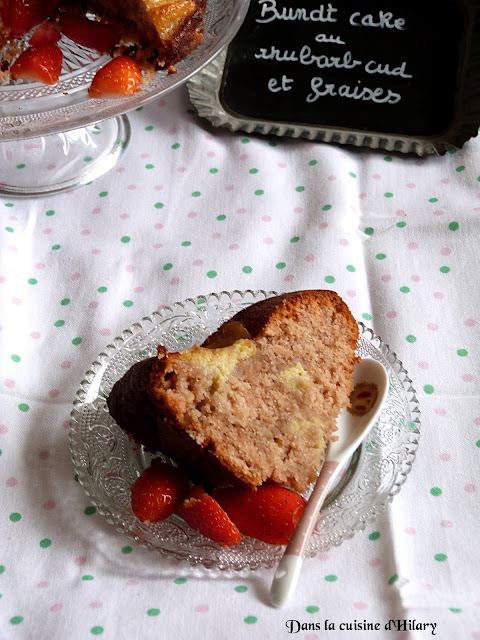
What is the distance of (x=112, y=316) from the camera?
1.65 metres

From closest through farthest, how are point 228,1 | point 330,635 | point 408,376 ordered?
point 330,635
point 408,376
point 228,1

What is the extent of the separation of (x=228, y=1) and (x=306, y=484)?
4.11ft

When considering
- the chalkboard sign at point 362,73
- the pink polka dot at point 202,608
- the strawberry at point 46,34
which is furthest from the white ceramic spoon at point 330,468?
the strawberry at point 46,34

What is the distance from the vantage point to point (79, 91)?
5.38 ft

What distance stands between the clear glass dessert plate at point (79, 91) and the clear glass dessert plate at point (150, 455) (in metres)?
0.45

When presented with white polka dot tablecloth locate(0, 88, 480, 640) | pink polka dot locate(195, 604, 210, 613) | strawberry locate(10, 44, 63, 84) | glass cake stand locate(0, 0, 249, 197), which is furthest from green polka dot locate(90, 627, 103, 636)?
strawberry locate(10, 44, 63, 84)

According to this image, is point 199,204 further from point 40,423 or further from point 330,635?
point 330,635

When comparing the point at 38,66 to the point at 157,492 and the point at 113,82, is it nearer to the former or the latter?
the point at 113,82

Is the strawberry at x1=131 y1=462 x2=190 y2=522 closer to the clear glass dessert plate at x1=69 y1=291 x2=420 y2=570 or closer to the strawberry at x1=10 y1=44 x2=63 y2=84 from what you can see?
the clear glass dessert plate at x1=69 y1=291 x2=420 y2=570

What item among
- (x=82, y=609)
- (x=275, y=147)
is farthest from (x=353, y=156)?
(x=82, y=609)

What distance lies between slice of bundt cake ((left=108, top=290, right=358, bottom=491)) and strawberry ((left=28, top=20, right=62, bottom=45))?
951 mm

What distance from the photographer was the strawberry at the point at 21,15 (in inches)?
72.8

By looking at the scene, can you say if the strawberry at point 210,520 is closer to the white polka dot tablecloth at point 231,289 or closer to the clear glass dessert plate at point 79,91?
the white polka dot tablecloth at point 231,289

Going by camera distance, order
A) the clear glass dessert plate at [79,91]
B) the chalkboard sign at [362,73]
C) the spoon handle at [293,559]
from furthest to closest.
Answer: the chalkboard sign at [362,73] → the clear glass dessert plate at [79,91] → the spoon handle at [293,559]
